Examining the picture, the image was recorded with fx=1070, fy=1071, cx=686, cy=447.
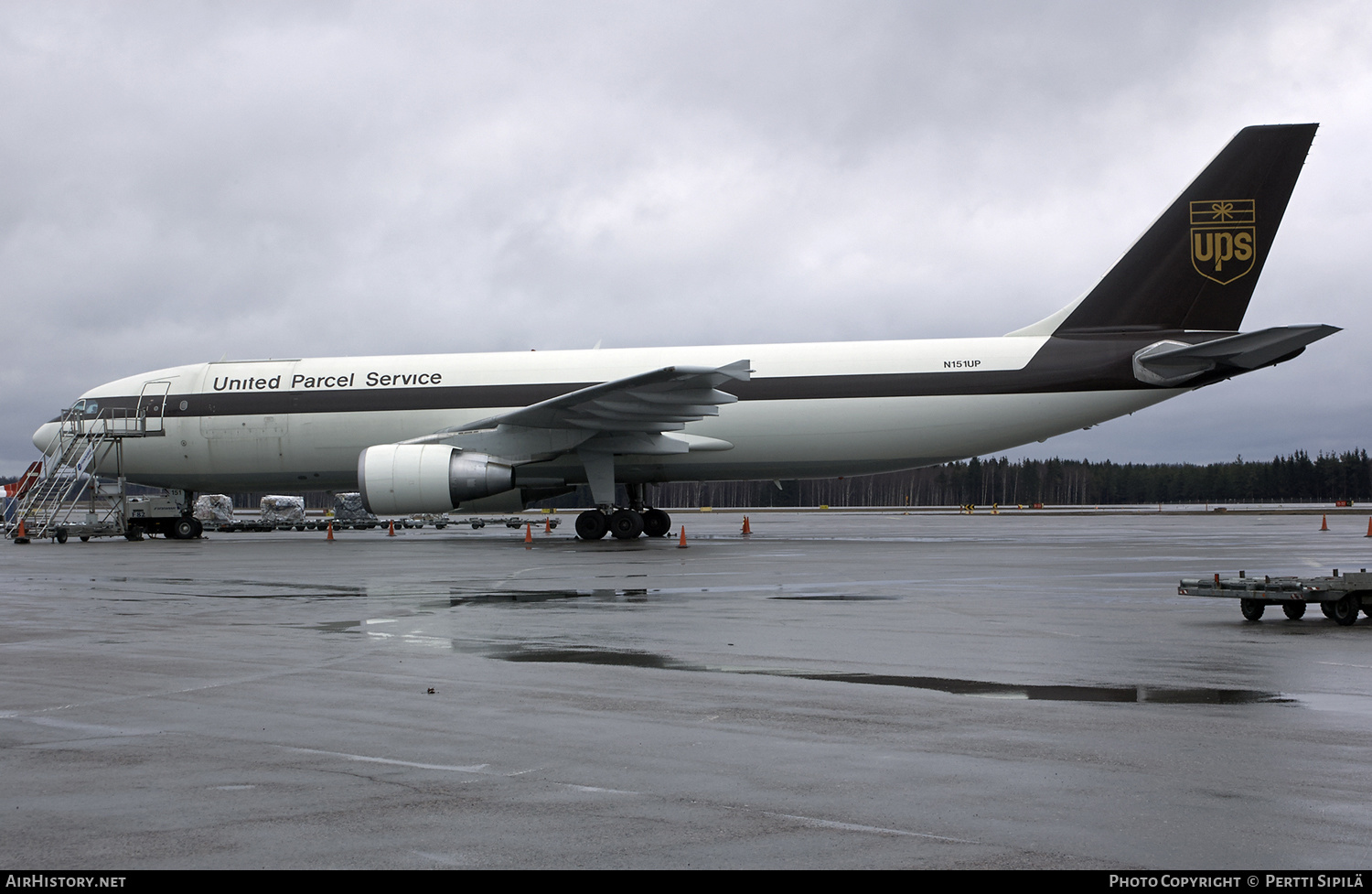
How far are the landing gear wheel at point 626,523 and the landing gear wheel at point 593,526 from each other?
19cm

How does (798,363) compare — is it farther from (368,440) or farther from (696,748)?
(696,748)

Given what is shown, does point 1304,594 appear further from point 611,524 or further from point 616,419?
point 611,524

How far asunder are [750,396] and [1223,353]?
1003 cm

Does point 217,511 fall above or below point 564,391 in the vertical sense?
below

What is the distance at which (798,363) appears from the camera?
81.5 feet

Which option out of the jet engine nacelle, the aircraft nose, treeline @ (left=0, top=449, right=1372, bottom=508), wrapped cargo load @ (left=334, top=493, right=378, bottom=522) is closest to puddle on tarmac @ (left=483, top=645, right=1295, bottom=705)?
the jet engine nacelle

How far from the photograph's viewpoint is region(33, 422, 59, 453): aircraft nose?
2927cm

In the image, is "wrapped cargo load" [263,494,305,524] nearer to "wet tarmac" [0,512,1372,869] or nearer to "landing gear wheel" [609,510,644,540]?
"landing gear wheel" [609,510,644,540]

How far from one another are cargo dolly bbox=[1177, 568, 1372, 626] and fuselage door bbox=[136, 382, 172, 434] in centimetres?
2571

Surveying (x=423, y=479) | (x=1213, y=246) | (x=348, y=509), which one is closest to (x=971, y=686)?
(x=423, y=479)

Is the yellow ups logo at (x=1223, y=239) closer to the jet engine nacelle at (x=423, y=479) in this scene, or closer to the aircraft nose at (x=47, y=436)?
the jet engine nacelle at (x=423, y=479)

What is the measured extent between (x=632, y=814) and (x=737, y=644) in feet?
14.7

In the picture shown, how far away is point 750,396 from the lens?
24750 millimetres

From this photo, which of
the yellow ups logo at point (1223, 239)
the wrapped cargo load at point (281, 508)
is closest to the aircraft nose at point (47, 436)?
the wrapped cargo load at point (281, 508)
